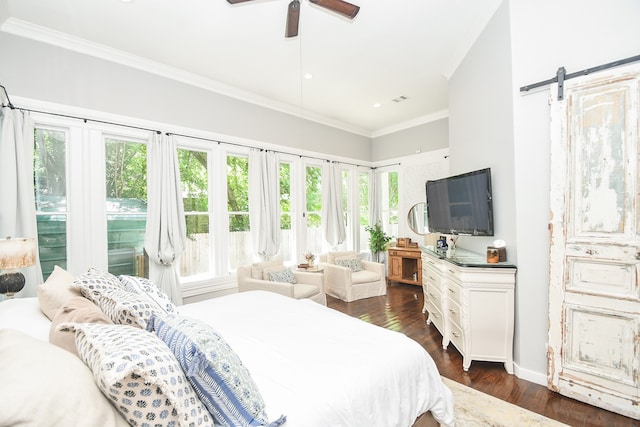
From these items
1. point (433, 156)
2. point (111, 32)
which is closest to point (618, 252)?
point (433, 156)

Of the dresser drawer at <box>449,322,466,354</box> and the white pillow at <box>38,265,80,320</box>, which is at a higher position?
the white pillow at <box>38,265,80,320</box>

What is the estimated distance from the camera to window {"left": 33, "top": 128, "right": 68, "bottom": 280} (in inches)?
108

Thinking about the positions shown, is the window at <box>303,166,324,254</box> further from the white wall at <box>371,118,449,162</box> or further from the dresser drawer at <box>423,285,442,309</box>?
the dresser drawer at <box>423,285,442,309</box>

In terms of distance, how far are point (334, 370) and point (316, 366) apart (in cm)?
9

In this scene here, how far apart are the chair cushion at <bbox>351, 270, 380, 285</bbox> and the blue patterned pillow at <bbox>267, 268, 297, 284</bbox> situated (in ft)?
3.36

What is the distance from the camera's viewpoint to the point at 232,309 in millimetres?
2131

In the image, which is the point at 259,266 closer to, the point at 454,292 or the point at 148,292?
the point at 148,292

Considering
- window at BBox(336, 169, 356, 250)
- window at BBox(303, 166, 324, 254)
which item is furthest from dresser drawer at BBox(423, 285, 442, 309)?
window at BBox(336, 169, 356, 250)

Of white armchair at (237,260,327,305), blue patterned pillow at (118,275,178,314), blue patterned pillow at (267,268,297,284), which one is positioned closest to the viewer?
blue patterned pillow at (118,275,178,314)

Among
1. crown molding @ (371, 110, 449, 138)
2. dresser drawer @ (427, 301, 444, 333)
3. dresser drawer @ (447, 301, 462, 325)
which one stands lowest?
dresser drawer @ (427, 301, 444, 333)

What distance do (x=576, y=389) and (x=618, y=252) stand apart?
3.28 feet

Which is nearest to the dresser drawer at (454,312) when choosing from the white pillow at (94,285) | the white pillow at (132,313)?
the white pillow at (132,313)

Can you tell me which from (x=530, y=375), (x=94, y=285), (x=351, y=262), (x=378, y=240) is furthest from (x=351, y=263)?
(x=94, y=285)

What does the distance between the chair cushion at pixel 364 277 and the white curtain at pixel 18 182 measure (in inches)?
143
